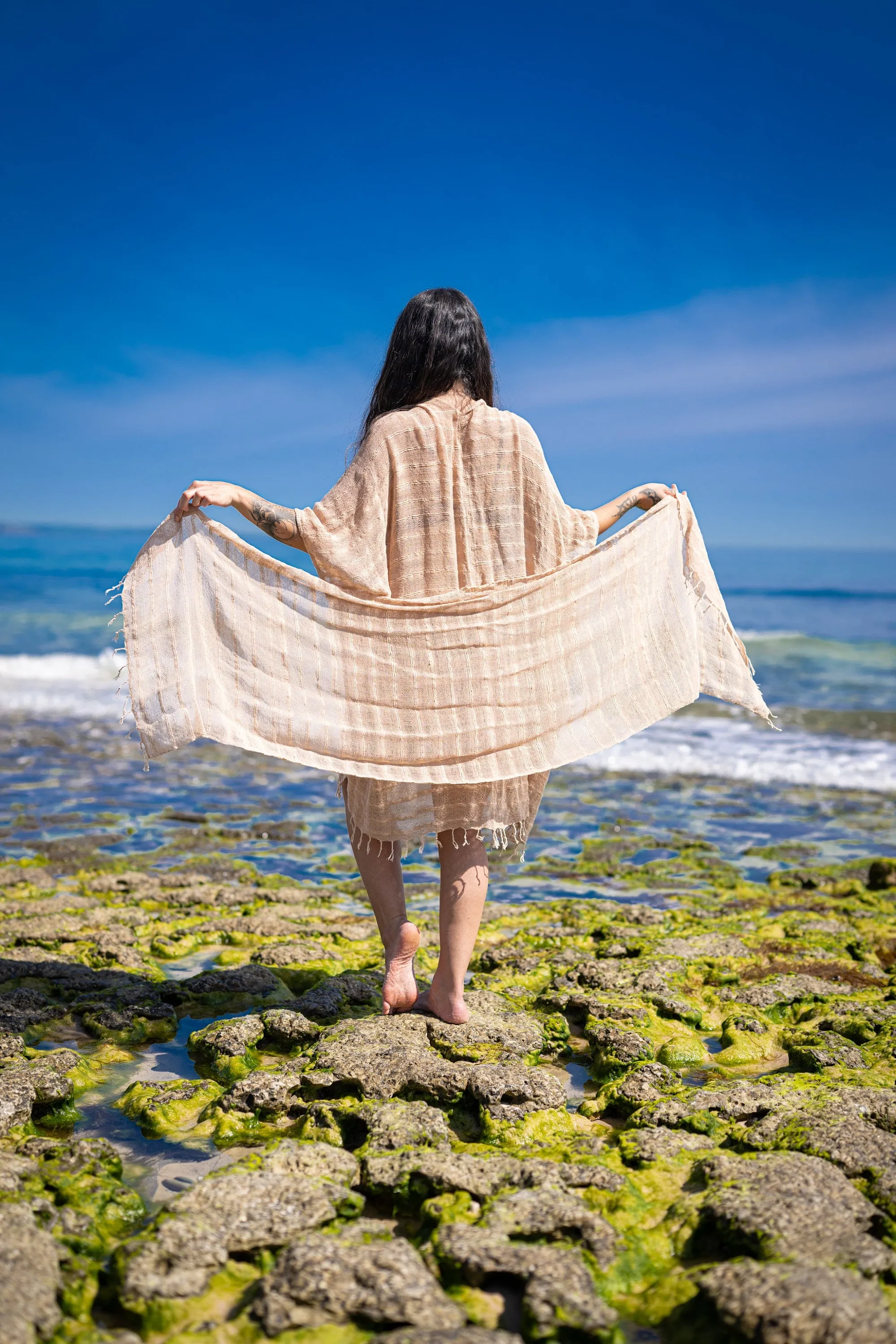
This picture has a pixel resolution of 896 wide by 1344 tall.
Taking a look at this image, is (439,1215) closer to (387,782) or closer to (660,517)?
(387,782)

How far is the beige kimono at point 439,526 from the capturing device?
3254 millimetres

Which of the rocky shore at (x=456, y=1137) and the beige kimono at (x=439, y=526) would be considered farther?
the beige kimono at (x=439, y=526)

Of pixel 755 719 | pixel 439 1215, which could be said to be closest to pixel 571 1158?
pixel 439 1215

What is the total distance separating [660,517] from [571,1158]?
212 centimetres

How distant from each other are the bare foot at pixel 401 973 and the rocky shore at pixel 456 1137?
6 centimetres

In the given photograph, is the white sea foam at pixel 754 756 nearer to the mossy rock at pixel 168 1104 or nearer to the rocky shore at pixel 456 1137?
the rocky shore at pixel 456 1137

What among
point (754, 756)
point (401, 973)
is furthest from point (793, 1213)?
point (754, 756)

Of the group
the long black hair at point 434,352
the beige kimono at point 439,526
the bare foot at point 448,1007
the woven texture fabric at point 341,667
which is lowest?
the bare foot at point 448,1007

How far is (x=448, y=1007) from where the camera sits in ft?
11.3

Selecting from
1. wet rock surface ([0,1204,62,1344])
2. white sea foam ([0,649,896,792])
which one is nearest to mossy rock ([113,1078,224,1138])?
wet rock surface ([0,1204,62,1344])

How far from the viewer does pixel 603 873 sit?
6562mm

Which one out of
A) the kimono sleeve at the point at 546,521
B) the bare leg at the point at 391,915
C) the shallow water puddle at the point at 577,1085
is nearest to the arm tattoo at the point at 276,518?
the kimono sleeve at the point at 546,521

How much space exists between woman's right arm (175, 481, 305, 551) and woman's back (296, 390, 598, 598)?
0.04 metres

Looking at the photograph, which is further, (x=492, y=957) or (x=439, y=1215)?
(x=492, y=957)
